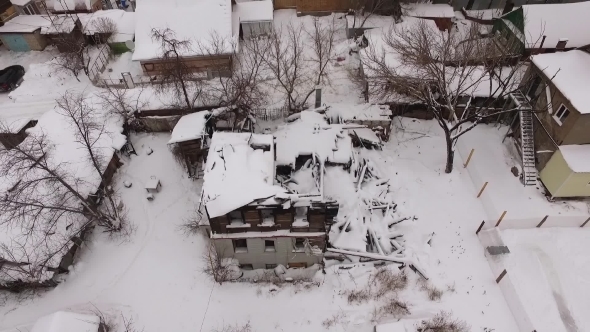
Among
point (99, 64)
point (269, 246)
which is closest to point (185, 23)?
point (99, 64)

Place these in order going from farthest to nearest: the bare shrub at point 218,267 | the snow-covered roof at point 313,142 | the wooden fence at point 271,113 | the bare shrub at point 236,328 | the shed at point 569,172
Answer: the wooden fence at point 271,113, the snow-covered roof at point 313,142, the shed at point 569,172, the bare shrub at point 218,267, the bare shrub at point 236,328

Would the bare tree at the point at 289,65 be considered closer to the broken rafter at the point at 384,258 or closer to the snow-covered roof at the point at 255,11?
the snow-covered roof at the point at 255,11

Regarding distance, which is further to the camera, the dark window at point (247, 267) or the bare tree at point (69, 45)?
the bare tree at point (69, 45)

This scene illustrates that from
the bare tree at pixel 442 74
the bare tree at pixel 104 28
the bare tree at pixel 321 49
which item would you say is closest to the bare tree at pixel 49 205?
the bare tree at pixel 104 28

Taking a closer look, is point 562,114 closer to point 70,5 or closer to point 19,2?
point 70,5

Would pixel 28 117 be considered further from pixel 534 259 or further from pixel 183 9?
pixel 534 259

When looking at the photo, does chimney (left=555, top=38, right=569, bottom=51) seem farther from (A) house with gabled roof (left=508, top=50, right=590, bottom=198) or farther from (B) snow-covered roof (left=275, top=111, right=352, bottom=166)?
(B) snow-covered roof (left=275, top=111, right=352, bottom=166)

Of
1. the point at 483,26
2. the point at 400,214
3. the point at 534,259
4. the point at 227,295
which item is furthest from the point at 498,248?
the point at 483,26

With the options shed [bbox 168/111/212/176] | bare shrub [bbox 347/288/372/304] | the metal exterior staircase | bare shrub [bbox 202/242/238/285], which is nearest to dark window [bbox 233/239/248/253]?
bare shrub [bbox 202/242/238/285]
